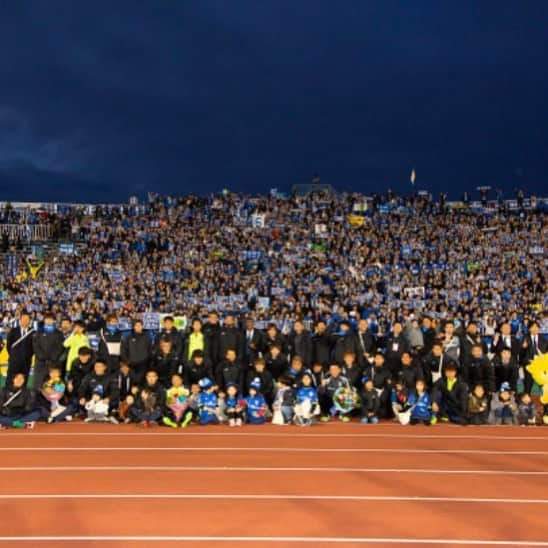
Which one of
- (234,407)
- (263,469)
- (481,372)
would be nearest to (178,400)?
(234,407)

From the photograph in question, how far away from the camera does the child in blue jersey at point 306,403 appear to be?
11.4 metres

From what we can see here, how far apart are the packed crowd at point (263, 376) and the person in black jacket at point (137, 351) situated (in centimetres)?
Result: 2

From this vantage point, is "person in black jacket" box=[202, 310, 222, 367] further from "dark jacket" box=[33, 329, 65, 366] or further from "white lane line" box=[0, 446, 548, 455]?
"white lane line" box=[0, 446, 548, 455]

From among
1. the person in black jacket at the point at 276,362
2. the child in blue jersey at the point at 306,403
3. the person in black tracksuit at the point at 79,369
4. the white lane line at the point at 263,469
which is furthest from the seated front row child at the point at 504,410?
the person in black tracksuit at the point at 79,369

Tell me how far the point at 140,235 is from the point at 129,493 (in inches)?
1018

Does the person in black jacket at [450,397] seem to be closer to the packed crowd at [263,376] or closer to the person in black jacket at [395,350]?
the packed crowd at [263,376]

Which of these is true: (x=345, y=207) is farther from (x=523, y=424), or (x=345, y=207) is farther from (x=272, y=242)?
(x=523, y=424)

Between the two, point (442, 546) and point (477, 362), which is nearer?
point (442, 546)

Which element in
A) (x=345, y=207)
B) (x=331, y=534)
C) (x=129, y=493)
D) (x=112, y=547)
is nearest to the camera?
(x=112, y=547)

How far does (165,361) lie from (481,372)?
5.23 meters

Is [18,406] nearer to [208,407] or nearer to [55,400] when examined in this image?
[55,400]

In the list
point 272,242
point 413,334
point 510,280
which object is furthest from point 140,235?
point 413,334

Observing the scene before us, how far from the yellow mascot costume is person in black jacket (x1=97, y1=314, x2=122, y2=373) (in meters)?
6.96

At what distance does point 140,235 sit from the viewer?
32250 millimetres
